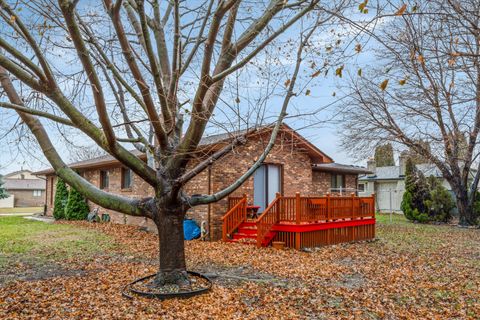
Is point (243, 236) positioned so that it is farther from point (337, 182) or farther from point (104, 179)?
point (104, 179)

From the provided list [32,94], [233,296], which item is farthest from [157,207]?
[32,94]

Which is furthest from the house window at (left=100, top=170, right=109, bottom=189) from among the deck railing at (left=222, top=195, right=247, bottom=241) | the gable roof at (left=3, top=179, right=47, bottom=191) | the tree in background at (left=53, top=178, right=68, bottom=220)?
the gable roof at (left=3, top=179, right=47, bottom=191)

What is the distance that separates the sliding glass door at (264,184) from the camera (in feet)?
46.7

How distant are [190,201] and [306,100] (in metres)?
2.61

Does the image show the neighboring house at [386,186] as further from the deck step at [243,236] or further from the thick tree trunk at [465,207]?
the deck step at [243,236]

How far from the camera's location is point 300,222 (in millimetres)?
11312

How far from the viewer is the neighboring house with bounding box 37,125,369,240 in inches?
504

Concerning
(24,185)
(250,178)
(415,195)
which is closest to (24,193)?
(24,185)

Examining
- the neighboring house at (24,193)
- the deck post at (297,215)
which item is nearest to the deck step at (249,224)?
the deck post at (297,215)

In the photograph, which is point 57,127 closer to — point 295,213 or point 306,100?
point 306,100

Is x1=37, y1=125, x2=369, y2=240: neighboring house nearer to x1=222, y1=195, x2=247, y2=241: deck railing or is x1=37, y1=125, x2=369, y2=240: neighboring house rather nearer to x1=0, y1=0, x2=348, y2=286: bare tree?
x1=222, y1=195, x2=247, y2=241: deck railing

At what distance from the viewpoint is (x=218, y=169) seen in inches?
507

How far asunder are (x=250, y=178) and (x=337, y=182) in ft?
28.2

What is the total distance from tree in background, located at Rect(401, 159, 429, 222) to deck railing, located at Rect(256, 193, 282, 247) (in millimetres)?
13472
